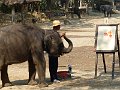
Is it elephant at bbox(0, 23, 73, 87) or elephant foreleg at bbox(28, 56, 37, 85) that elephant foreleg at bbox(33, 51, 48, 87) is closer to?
elephant at bbox(0, 23, 73, 87)

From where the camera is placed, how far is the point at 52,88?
37.9ft

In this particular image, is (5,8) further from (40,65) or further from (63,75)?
(40,65)

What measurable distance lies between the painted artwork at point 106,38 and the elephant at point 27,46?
153 cm

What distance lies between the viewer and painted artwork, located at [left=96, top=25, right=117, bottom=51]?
43.0 ft

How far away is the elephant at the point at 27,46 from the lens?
37.8 ft

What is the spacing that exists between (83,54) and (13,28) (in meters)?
7.39

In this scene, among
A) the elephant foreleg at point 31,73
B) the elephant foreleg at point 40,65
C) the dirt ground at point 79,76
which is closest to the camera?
the dirt ground at point 79,76

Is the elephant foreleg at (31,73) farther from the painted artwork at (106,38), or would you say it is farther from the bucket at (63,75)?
the painted artwork at (106,38)

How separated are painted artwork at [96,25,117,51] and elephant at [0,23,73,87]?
60.3 inches

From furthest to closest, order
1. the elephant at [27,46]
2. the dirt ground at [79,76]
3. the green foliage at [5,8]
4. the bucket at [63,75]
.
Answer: the green foliage at [5,8]
the bucket at [63,75]
the dirt ground at [79,76]
the elephant at [27,46]

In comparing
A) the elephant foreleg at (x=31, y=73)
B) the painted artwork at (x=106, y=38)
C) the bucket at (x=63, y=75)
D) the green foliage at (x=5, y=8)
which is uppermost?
the painted artwork at (x=106, y=38)

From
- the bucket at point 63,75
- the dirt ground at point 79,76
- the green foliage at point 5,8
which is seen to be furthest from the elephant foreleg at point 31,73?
the green foliage at point 5,8

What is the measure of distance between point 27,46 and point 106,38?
8.65ft

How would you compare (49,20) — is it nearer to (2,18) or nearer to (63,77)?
(2,18)
